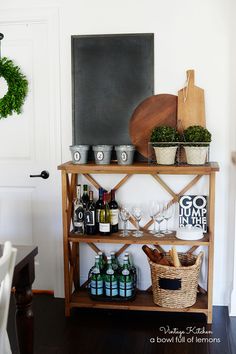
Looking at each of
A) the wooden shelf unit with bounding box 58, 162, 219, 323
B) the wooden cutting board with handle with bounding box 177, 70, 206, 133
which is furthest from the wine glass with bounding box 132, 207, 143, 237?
the wooden cutting board with handle with bounding box 177, 70, 206, 133

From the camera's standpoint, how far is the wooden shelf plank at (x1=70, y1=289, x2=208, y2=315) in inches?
112

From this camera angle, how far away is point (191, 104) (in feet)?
9.57

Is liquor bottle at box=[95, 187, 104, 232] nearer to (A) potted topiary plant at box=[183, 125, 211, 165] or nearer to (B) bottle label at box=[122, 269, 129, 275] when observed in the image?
(B) bottle label at box=[122, 269, 129, 275]

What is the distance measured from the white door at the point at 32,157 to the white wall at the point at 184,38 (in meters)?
0.21

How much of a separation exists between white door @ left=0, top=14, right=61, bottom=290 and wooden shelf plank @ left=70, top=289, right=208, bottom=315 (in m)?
0.39

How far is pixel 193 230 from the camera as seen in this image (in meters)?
2.82

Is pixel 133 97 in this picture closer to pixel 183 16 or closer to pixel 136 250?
pixel 183 16

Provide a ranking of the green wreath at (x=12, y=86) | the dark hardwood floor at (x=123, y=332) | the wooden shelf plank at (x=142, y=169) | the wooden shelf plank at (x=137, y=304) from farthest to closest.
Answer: the green wreath at (x=12, y=86), the wooden shelf plank at (x=137, y=304), the wooden shelf plank at (x=142, y=169), the dark hardwood floor at (x=123, y=332)

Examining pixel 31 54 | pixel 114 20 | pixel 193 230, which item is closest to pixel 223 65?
pixel 114 20

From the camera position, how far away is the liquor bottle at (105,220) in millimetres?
2895

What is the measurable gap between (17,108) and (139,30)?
1.01 meters

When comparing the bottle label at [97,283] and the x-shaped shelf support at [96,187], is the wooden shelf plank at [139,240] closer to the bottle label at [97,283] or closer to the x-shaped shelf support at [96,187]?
the x-shaped shelf support at [96,187]

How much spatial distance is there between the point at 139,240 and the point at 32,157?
1.02 meters

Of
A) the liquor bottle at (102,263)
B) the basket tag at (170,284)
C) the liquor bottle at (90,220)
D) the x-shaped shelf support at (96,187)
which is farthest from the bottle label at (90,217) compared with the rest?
the basket tag at (170,284)
